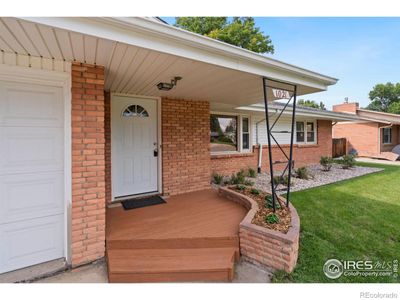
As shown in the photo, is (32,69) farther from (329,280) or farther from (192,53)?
(329,280)

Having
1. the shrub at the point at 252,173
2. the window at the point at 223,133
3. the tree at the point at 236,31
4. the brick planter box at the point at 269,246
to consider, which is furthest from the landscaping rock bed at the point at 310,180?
the tree at the point at 236,31

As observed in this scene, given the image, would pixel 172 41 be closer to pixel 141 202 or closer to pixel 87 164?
pixel 87 164

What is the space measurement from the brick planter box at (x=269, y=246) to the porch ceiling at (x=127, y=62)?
6.94ft

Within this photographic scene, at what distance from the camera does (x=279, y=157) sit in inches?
372

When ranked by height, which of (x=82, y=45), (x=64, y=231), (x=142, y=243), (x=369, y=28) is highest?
(x=369, y=28)

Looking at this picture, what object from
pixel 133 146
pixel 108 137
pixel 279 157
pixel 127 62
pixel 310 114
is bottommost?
pixel 279 157

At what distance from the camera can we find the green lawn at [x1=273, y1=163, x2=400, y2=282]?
2.73m

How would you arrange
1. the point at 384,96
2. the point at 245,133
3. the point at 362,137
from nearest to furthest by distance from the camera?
1. the point at 245,133
2. the point at 362,137
3. the point at 384,96

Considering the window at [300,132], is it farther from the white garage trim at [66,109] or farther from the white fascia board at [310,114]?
the white garage trim at [66,109]

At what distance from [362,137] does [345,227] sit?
15.4m

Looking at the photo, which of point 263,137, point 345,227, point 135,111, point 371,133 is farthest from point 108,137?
point 371,133

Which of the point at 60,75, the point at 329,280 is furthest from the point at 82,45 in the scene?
the point at 329,280
